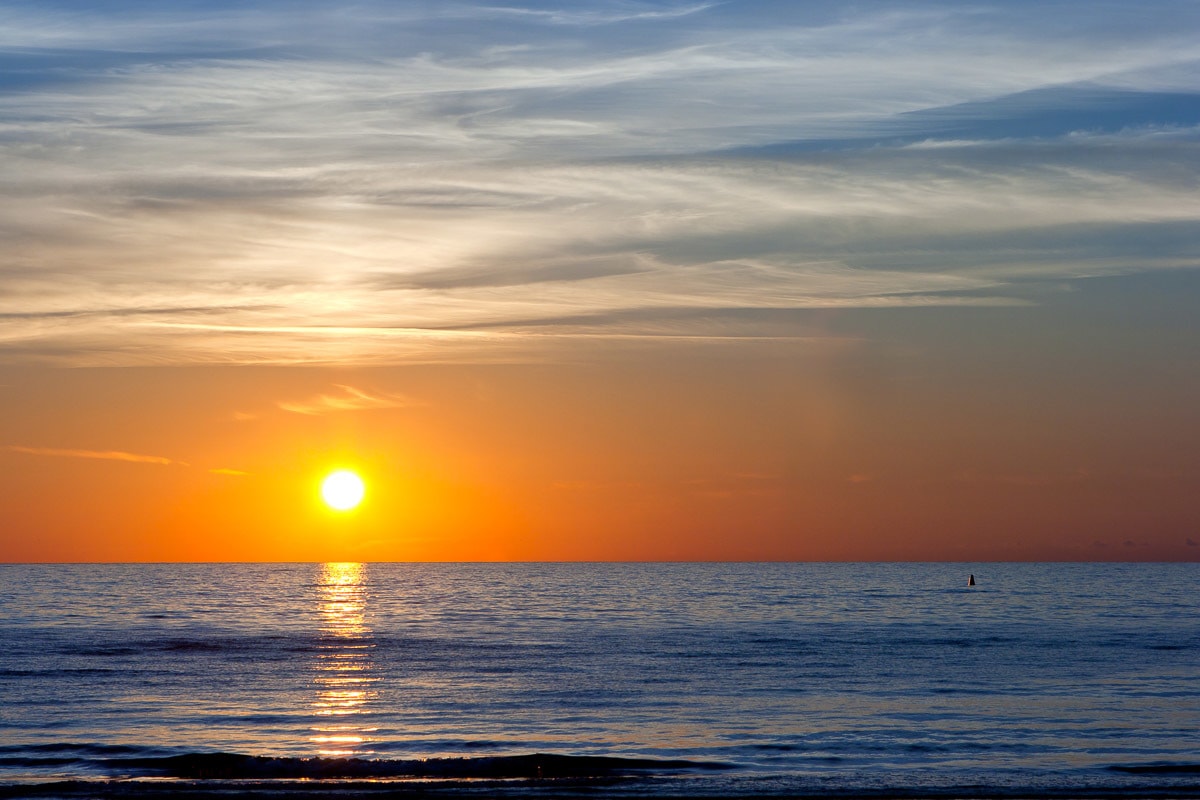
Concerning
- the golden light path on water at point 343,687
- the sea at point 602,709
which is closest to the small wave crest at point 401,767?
the sea at point 602,709

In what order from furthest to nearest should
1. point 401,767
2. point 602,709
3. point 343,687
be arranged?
point 343,687 < point 602,709 < point 401,767

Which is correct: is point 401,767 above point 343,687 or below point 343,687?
below

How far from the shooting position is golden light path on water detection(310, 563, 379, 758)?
32469 mm

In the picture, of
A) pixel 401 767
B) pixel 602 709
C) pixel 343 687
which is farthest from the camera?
pixel 343 687

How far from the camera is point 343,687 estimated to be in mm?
45406

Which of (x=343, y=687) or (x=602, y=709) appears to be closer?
(x=602, y=709)

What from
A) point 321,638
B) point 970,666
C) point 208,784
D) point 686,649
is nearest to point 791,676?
point 970,666

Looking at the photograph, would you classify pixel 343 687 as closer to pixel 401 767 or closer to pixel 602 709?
pixel 602 709

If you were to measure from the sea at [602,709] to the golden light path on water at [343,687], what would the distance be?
163mm

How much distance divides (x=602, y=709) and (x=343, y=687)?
11.6 m

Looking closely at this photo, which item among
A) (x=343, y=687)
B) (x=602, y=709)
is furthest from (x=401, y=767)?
(x=343, y=687)

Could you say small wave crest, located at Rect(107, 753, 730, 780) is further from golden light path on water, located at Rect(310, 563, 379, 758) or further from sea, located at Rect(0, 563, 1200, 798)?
golden light path on water, located at Rect(310, 563, 379, 758)

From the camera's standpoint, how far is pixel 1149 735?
32.8 metres

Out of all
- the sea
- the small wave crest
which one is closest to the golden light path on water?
the sea
